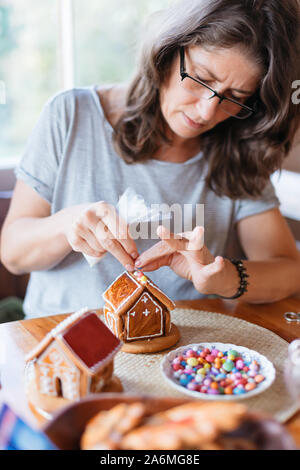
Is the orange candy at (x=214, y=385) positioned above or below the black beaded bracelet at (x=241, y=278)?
above

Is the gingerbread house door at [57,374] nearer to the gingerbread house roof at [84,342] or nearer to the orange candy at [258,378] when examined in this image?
the gingerbread house roof at [84,342]

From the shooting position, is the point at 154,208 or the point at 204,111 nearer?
the point at 204,111

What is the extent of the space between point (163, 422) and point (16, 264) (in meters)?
1.02

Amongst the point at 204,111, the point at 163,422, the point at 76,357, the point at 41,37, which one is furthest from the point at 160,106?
the point at 41,37

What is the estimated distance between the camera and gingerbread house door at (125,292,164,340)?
111cm

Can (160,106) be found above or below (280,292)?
above

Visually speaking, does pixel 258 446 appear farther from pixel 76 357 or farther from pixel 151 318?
pixel 151 318

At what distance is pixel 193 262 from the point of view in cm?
130

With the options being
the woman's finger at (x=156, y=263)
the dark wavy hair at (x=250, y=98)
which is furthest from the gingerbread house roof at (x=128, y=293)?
the dark wavy hair at (x=250, y=98)

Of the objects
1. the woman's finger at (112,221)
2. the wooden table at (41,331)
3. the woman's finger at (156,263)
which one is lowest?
the wooden table at (41,331)

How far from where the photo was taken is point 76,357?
0.82m


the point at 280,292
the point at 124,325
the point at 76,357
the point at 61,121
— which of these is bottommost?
the point at 280,292

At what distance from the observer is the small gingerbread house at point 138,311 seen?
43.4 inches

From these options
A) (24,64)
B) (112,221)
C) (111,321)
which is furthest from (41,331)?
(24,64)
